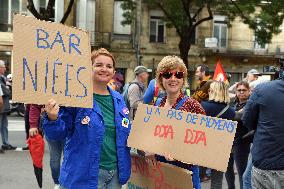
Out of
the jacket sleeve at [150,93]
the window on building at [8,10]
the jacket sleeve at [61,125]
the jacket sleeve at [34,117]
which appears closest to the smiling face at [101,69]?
the jacket sleeve at [61,125]

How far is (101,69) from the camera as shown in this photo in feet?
11.1

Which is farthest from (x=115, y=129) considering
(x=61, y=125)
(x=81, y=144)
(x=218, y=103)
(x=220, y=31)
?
(x=220, y=31)

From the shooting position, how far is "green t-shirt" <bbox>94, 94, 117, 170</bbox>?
334 centimetres

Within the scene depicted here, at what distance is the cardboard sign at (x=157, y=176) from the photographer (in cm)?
342

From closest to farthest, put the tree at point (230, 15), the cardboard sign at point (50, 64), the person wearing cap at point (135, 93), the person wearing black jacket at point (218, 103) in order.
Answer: the cardboard sign at point (50, 64) < the person wearing black jacket at point (218, 103) < the person wearing cap at point (135, 93) < the tree at point (230, 15)

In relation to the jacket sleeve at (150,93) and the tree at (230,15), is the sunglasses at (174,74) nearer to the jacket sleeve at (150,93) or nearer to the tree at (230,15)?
the jacket sleeve at (150,93)

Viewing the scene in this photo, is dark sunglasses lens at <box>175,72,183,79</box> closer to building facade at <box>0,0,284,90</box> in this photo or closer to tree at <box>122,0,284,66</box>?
tree at <box>122,0,284,66</box>

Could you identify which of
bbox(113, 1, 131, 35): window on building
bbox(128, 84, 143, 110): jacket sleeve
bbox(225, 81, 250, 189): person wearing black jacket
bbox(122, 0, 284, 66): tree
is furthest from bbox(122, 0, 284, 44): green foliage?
bbox(225, 81, 250, 189): person wearing black jacket

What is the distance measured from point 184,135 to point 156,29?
26.8 meters

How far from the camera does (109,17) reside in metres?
29.0

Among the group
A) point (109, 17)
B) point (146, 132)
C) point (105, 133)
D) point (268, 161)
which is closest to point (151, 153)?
point (146, 132)

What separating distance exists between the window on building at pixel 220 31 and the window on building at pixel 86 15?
26.4ft

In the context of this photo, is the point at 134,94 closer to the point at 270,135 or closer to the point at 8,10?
the point at 270,135

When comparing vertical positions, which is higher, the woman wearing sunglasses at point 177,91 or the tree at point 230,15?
the tree at point 230,15
